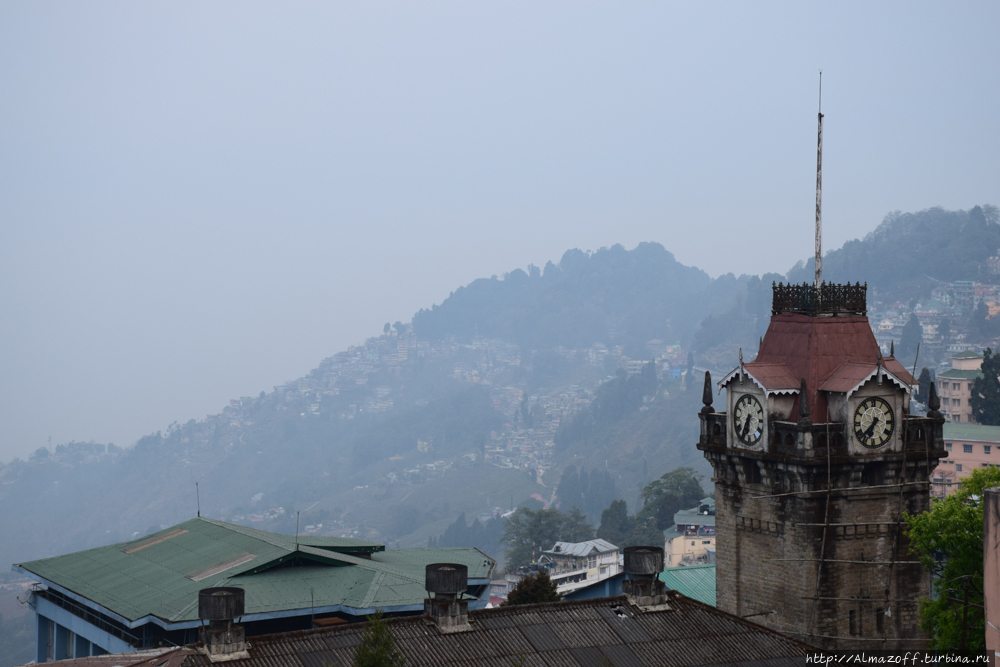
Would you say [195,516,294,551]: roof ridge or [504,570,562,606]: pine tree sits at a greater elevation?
[195,516,294,551]: roof ridge

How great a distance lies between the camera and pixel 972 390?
525 ft

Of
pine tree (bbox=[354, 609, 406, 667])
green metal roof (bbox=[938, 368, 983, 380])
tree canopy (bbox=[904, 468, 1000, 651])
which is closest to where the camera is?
pine tree (bbox=[354, 609, 406, 667])

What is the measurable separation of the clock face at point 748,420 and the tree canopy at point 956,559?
19.9ft

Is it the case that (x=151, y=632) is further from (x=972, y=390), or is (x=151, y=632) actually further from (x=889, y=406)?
(x=972, y=390)

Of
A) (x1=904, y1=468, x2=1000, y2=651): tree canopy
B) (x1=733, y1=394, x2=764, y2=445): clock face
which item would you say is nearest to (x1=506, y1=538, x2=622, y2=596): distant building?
(x1=733, y1=394, x2=764, y2=445): clock face

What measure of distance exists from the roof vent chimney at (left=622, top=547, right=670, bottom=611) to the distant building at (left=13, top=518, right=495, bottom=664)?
14.4 meters

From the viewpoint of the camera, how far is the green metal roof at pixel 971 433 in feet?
472

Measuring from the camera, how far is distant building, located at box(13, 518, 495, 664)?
4947cm

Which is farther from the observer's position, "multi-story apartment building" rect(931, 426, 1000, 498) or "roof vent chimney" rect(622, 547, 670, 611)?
"multi-story apartment building" rect(931, 426, 1000, 498)

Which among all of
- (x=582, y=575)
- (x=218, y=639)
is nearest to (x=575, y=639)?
(x=218, y=639)

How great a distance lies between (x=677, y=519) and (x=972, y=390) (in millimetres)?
47590

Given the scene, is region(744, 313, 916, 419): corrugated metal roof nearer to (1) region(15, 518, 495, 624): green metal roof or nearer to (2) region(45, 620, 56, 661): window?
(1) region(15, 518, 495, 624): green metal roof

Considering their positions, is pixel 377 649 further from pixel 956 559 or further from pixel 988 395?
pixel 988 395

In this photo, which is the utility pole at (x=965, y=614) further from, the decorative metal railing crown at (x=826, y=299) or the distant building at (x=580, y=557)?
the distant building at (x=580, y=557)
